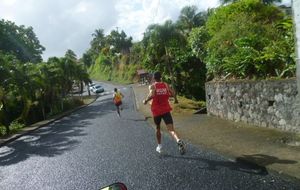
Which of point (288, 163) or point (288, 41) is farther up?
point (288, 41)

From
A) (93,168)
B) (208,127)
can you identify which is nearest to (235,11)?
(208,127)

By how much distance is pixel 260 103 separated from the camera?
1150 centimetres

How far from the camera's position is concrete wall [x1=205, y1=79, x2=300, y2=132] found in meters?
9.91

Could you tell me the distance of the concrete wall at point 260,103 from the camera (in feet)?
32.5

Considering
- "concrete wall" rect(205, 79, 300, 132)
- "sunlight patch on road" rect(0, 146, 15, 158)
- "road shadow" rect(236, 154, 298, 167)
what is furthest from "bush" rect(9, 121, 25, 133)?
"road shadow" rect(236, 154, 298, 167)

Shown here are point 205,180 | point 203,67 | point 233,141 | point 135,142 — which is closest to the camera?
point 205,180

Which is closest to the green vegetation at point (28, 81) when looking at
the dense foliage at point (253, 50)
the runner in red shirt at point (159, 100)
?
the dense foliage at point (253, 50)

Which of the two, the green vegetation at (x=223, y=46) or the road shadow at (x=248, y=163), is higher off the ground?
the green vegetation at (x=223, y=46)

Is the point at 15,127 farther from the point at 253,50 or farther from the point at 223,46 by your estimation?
the point at 253,50

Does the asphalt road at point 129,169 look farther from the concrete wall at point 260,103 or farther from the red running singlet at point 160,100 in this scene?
the concrete wall at point 260,103

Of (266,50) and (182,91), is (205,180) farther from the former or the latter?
(182,91)

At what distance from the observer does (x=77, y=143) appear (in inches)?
537

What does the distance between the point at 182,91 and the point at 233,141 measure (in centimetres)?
2357

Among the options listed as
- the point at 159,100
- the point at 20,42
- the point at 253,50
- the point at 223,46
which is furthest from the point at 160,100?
the point at 20,42
